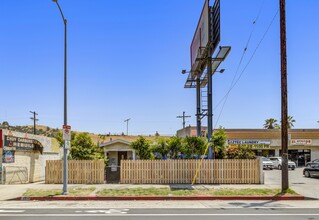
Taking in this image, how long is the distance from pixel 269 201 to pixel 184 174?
6167mm

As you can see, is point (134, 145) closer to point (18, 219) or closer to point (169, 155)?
point (169, 155)

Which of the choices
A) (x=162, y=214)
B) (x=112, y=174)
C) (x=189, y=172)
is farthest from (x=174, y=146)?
(x=162, y=214)

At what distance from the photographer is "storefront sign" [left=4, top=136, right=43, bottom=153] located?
1944 centimetres

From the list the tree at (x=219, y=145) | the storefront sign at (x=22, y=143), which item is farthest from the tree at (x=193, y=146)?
the storefront sign at (x=22, y=143)

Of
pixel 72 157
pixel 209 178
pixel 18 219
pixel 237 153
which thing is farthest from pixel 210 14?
pixel 18 219

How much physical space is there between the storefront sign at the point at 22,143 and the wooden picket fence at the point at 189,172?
20.1ft

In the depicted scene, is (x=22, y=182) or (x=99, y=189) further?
(x=22, y=182)

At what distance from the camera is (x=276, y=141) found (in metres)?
45.9

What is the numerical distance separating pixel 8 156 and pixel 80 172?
3957 millimetres

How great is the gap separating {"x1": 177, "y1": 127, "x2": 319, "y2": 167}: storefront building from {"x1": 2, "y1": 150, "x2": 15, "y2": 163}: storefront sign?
1122 inches

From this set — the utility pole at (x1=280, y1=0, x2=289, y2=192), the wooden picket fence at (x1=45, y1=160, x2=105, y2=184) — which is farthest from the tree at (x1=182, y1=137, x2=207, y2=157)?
the utility pole at (x1=280, y1=0, x2=289, y2=192)

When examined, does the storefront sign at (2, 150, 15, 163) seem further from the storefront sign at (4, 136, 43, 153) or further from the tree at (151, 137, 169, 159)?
the tree at (151, 137, 169, 159)

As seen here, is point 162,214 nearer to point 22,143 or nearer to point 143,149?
point 143,149

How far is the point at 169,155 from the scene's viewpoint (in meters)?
23.2
